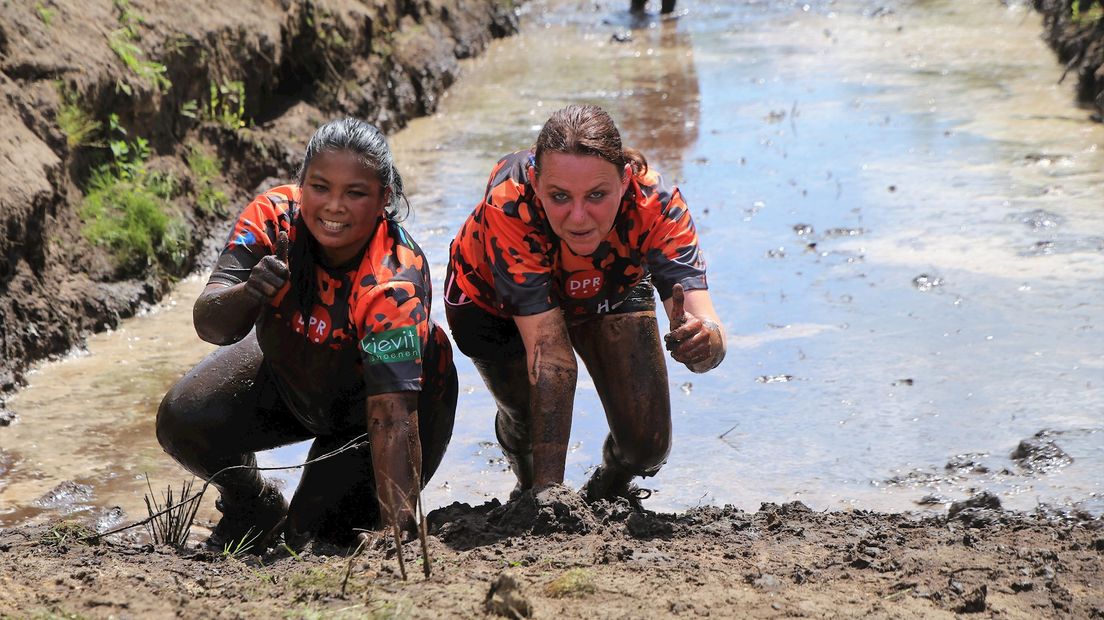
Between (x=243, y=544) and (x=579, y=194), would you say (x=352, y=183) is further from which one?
(x=243, y=544)

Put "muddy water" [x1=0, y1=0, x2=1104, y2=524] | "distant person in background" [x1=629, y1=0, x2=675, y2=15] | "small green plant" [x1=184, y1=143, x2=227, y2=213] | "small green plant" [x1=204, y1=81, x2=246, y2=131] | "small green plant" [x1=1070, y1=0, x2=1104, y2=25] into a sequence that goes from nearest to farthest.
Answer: "muddy water" [x1=0, y1=0, x2=1104, y2=524]
"small green plant" [x1=184, y1=143, x2=227, y2=213]
"small green plant" [x1=204, y1=81, x2=246, y2=131]
"small green plant" [x1=1070, y1=0, x2=1104, y2=25]
"distant person in background" [x1=629, y1=0, x2=675, y2=15]

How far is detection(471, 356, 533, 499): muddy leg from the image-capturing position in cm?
453

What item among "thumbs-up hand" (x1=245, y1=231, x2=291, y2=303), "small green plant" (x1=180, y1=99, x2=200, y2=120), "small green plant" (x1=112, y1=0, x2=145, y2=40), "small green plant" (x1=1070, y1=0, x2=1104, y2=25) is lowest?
"thumbs-up hand" (x1=245, y1=231, x2=291, y2=303)

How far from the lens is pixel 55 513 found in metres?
4.84

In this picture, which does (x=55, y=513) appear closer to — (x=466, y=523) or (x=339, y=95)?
(x=466, y=523)

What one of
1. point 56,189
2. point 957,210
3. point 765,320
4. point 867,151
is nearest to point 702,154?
point 867,151

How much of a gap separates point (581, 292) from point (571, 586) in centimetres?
122

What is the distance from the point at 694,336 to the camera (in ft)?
12.3

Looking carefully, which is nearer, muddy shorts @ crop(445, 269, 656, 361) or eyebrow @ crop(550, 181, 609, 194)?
eyebrow @ crop(550, 181, 609, 194)

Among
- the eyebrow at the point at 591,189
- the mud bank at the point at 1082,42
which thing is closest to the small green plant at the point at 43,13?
the eyebrow at the point at 591,189

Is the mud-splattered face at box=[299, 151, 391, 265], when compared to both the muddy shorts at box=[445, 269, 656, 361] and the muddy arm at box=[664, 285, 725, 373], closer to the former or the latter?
the muddy shorts at box=[445, 269, 656, 361]

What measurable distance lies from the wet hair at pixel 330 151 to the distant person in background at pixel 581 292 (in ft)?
Result: 1.04

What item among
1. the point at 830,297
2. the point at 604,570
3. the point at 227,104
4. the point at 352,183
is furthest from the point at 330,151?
the point at 227,104

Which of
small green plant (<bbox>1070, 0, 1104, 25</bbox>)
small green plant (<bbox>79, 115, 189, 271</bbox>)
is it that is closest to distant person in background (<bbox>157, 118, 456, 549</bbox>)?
small green plant (<bbox>79, 115, 189, 271</bbox>)
